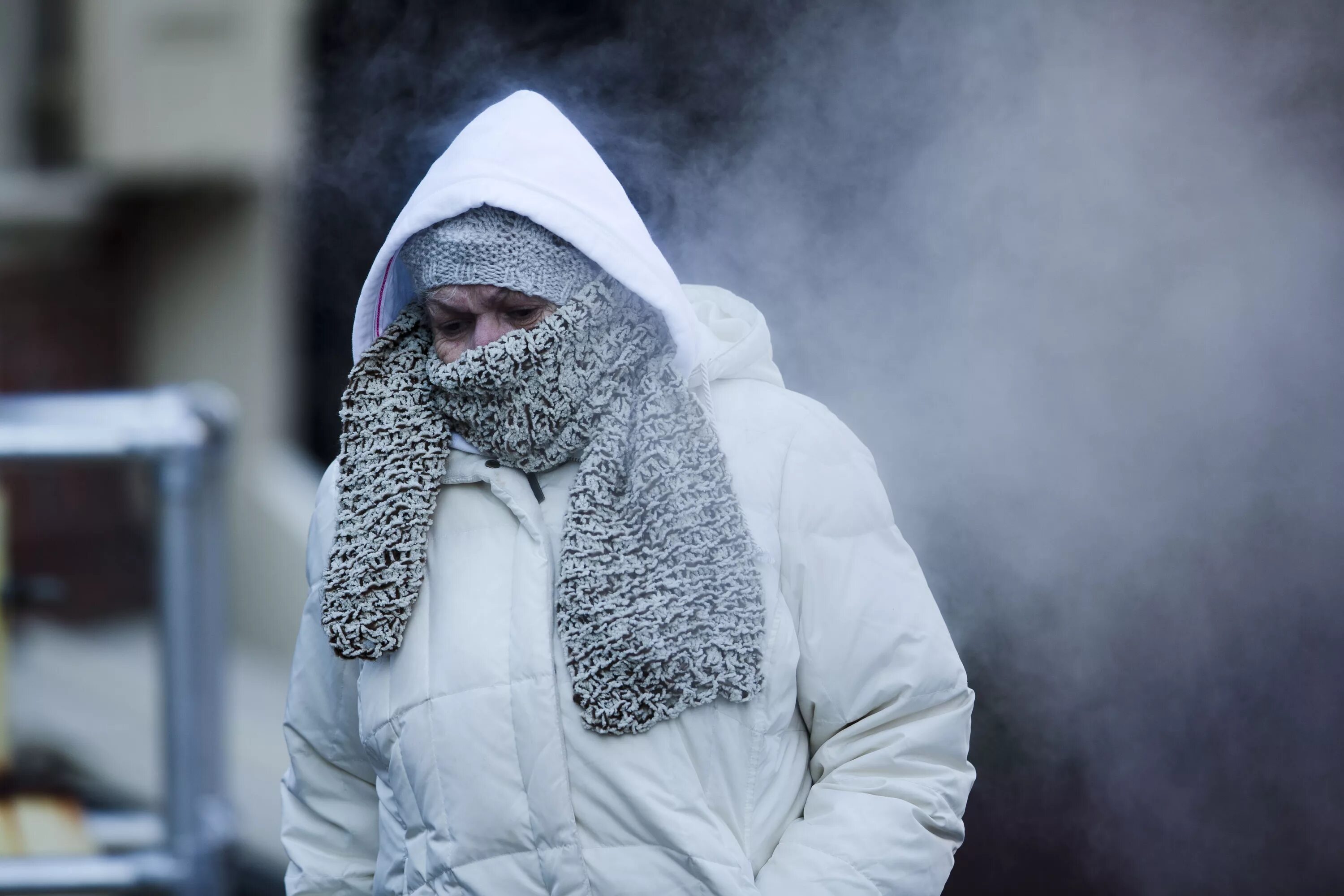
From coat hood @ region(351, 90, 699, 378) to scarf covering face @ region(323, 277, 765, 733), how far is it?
41 millimetres

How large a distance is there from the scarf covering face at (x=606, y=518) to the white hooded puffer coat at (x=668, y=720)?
3 cm

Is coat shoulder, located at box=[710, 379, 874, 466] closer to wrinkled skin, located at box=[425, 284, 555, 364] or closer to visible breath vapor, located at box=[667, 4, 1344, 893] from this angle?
wrinkled skin, located at box=[425, 284, 555, 364]

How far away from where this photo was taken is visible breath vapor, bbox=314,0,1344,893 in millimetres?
1905

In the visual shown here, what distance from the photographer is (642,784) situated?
150 centimetres

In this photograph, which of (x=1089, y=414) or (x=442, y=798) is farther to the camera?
(x=1089, y=414)

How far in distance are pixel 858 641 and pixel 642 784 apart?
267 millimetres

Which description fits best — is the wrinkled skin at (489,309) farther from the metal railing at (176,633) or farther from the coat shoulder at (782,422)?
the metal railing at (176,633)

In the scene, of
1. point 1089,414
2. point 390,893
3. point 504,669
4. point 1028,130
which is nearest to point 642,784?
point 504,669

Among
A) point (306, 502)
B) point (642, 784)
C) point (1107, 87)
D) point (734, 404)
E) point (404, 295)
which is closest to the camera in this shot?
point (642, 784)

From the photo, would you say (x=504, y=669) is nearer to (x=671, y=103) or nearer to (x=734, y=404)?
(x=734, y=404)

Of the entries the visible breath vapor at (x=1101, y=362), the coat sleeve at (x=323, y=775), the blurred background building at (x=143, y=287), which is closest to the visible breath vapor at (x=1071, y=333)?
the visible breath vapor at (x=1101, y=362)

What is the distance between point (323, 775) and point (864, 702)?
2.18ft

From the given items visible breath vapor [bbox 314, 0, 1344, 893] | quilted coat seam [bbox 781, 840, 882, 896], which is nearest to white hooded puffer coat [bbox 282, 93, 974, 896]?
quilted coat seam [bbox 781, 840, 882, 896]

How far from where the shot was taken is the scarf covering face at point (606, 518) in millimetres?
1513
